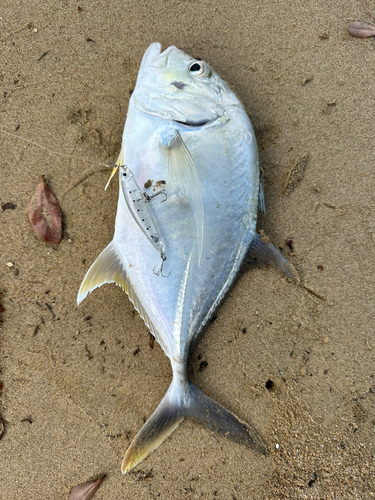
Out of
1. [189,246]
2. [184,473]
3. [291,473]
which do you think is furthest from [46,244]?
[291,473]

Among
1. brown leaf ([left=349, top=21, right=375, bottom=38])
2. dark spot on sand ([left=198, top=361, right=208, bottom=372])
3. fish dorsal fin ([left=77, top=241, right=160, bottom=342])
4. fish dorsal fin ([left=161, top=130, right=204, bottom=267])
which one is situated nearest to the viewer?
fish dorsal fin ([left=161, top=130, right=204, bottom=267])

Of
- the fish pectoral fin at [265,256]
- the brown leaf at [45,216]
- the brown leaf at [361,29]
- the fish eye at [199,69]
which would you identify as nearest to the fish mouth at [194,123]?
the fish eye at [199,69]

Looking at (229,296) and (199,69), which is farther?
(229,296)

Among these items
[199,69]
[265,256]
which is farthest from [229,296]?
[199,69]

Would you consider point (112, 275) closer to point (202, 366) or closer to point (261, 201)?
point (202, 366)

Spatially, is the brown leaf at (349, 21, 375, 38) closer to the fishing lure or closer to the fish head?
the fish head

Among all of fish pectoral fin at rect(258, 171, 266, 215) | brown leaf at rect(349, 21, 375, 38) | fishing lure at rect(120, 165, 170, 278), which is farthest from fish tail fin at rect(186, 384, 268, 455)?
brown leaf at rect(349, 21, 375, 38)
